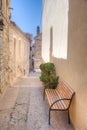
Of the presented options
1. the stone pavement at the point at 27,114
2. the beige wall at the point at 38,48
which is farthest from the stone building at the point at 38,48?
the stone pavement at the point at 27,114

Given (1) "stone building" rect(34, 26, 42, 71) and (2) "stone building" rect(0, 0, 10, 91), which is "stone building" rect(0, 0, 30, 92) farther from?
(1) "stone building" rect(34, 26, 42, 71)

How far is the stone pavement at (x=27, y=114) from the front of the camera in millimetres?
4323

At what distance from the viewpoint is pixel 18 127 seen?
14.0 feet

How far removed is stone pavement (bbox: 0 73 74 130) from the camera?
432cm

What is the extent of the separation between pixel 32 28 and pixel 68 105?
88.0 feet

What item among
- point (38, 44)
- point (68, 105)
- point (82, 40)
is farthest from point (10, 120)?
point (38, 44)

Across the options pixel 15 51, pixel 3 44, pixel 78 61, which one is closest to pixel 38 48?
pixel 15 51

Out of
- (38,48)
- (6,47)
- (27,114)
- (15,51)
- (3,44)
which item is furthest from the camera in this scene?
(38,48)

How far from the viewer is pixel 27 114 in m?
5.02

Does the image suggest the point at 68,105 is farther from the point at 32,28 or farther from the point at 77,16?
A: the point at 32,28

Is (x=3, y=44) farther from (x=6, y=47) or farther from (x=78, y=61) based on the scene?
(x=78, y=61)

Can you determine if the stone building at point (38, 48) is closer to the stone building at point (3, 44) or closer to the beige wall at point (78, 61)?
the stone building at point (3, 44)

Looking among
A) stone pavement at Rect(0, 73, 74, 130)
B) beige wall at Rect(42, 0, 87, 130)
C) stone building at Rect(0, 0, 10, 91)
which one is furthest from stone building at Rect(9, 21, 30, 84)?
beige wall at Rect(42, 0, 87, 130)

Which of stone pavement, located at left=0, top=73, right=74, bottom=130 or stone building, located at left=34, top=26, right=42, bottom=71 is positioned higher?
stone building, located at left=34, top=26, right=42, bottom=71
